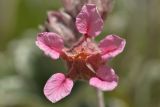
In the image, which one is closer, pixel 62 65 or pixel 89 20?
pixel 89 20

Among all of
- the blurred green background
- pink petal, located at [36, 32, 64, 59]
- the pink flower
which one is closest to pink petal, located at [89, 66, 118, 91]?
the pink flower

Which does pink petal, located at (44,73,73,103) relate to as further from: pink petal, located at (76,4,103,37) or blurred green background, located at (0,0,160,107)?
blurred green background, located at (0,0,160,107)

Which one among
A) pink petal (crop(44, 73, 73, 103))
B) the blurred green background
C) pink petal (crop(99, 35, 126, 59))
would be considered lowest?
the blurred green background

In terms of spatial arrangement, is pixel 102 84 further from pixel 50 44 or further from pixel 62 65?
pixel 62 65

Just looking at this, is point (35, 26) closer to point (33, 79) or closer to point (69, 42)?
point (33, 79)

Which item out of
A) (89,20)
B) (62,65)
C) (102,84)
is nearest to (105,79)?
(102,84)

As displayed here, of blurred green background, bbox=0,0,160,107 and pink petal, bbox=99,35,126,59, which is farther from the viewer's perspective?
blurred green background, bbox=0,0,160,107

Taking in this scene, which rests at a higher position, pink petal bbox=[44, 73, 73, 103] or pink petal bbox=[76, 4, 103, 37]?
pink petal bbox=[76, 4, 103, 37]
